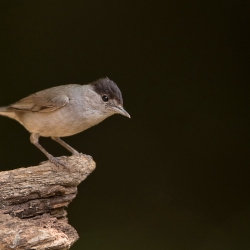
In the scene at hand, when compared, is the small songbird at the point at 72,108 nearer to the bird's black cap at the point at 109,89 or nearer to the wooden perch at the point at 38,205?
the bird's black cap at the point at 109,89

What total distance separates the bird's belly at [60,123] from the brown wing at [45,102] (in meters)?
0.05

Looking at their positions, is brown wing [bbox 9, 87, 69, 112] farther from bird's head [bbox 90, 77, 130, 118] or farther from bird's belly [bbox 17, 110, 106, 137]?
bird's head [bbox 90, 77, 130, 118]

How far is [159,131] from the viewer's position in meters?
5.08

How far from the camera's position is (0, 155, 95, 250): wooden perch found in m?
2.57

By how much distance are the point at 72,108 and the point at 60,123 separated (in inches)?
6.0

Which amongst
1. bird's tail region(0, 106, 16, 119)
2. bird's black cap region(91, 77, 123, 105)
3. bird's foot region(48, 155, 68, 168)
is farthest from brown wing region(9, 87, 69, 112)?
bird's foot region(48, 155, 68, 168)

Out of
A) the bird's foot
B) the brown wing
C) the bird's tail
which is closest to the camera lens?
the bird's foot

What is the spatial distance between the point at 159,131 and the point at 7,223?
268 centimetres

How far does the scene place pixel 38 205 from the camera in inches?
120

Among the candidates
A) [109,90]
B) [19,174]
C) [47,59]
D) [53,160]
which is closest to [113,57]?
[47,59]

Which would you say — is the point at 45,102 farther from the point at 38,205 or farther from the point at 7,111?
the point at 38,205

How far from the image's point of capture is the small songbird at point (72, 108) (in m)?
3.49

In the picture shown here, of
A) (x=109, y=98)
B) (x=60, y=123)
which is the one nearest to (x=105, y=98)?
(x=109, y=98)

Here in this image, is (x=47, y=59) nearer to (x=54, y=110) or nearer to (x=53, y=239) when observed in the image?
(x=54, y=110)
